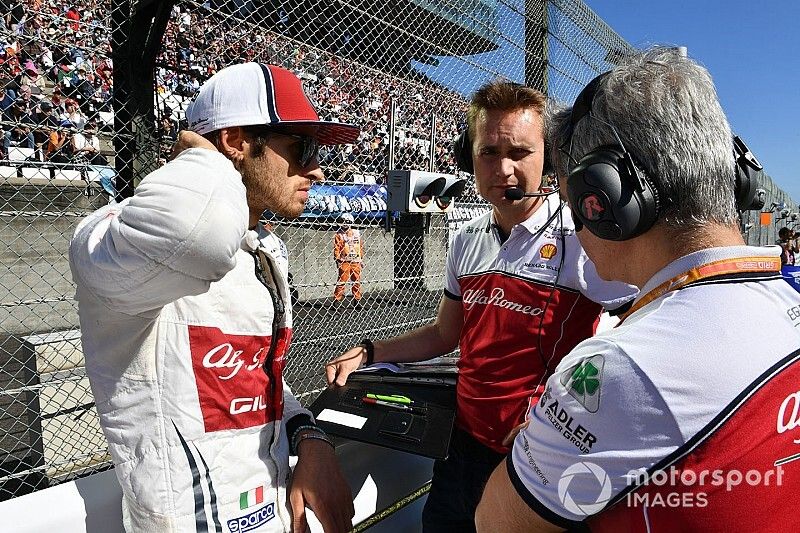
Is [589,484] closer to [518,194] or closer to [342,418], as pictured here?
[342,418]

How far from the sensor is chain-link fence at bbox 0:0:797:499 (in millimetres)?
2100

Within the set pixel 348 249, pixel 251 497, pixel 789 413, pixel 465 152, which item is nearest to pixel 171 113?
pixel 465 152

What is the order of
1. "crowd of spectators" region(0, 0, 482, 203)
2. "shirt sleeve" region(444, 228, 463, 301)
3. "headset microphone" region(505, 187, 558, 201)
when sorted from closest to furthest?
"headset microphone" region(505, 187, 558, 201)
"shirt sleeve" region(444, 228, 463, 301)
"crowd of spectators" region(0, 0, 482, 203)

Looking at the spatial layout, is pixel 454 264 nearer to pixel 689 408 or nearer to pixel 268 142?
pixel 268 142

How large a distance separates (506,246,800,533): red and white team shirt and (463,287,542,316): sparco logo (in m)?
0.77

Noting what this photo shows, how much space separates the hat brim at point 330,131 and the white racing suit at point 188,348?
Answer: 0.30 meters

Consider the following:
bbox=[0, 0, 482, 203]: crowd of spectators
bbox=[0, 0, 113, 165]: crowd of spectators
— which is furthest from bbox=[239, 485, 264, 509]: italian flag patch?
bbox=[0, 0, 113, 165]: crowd of spectators

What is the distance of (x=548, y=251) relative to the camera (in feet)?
5.12

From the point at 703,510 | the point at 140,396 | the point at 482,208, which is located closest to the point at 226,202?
the point at 140,396

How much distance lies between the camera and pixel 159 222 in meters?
0.74

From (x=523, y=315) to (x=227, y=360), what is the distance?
845mm

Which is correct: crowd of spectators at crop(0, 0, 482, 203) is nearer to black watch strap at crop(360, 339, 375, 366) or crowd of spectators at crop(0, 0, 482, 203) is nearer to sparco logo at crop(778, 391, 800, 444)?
black watch strap at crop(360, 339, 375, 366)

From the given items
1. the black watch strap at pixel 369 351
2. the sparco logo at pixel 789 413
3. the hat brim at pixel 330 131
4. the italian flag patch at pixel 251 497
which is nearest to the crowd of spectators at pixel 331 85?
the hat brim at pixel 330 131

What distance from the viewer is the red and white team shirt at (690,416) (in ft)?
2.18
